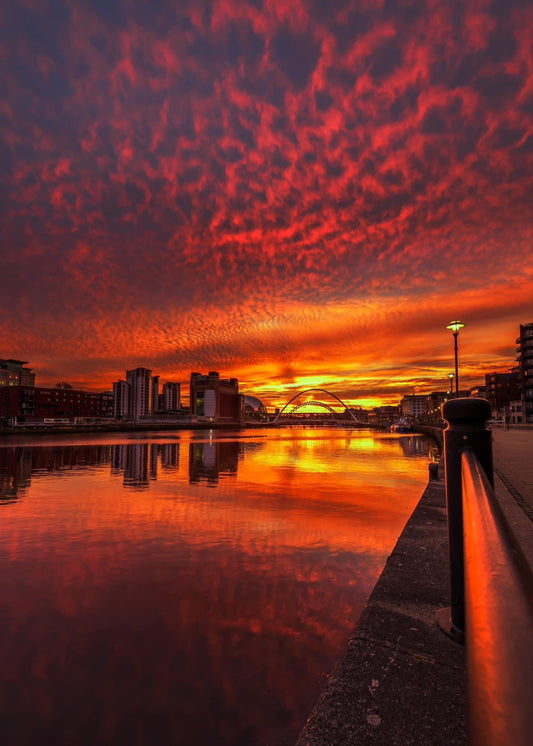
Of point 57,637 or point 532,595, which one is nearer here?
point 532,595

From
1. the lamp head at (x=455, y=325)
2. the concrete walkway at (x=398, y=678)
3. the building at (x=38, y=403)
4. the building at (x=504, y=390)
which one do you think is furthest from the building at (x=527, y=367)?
the building at (x=38, y=403)

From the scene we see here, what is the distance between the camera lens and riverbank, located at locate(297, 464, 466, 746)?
283 cm

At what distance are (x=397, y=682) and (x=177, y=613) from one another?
4.45 meters

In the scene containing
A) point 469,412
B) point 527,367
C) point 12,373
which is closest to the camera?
point 469,412

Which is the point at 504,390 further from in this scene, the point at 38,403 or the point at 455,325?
the point at 38,403

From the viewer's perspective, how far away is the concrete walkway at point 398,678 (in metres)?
2.83

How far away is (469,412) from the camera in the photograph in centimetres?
295

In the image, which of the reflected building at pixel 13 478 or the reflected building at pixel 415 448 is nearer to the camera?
the reflected building at pixel 13 478

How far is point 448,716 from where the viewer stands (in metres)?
2.93

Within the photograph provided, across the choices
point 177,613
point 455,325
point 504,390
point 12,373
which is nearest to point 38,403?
point 12,373

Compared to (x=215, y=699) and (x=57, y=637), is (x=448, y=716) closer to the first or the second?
(x=215, y=699)

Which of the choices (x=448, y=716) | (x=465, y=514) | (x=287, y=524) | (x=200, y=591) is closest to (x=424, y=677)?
(x=448, y=716)

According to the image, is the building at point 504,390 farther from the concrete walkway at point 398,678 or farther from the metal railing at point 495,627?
the metal railing at point 495,627

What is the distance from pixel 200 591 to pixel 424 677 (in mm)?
5115
